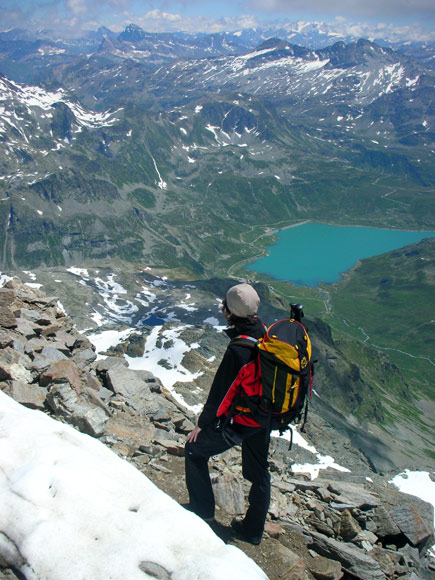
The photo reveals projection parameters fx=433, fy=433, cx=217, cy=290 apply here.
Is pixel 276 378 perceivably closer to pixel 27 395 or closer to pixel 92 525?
pixel 92 525

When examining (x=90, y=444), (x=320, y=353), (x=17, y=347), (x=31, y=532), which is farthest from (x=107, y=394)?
(x=320, y=353)

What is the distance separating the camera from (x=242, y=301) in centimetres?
845

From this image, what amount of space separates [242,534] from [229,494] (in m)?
1.84

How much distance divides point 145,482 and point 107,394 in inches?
433

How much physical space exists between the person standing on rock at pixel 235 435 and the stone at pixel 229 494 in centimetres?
98

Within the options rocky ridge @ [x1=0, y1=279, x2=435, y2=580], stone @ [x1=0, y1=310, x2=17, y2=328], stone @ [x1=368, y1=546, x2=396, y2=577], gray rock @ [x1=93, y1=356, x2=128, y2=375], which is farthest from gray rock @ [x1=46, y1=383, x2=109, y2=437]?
stone @ [x1=368, y1=546, x2=396, y2=577]

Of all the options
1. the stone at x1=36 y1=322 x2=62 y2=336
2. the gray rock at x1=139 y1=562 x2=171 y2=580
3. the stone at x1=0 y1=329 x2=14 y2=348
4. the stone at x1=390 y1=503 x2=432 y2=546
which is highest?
the gray rock at x1=139 y1=562 x2=171 y2=580

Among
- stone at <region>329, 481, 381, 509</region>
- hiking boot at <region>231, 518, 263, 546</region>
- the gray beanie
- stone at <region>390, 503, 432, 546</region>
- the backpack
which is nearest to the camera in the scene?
the backpack

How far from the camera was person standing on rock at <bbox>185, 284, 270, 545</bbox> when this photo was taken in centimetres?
846

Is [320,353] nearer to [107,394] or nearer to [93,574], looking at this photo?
[107,394]

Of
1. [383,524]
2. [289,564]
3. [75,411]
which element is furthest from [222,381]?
[383,524]

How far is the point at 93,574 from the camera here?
20.0ft

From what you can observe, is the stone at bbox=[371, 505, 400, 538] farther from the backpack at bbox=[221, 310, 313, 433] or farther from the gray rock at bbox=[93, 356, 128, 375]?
the gray rock at bbox=[93, 356, 128, 375]

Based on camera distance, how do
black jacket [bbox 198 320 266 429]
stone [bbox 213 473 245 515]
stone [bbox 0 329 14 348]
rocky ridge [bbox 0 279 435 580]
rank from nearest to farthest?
black jacket [bbox 198 320 266 429] → rocky ridge [bbox 0 279 435 580] → stone [bbox 213 473 245 515] → stone [bbox 0 329 14 348]
